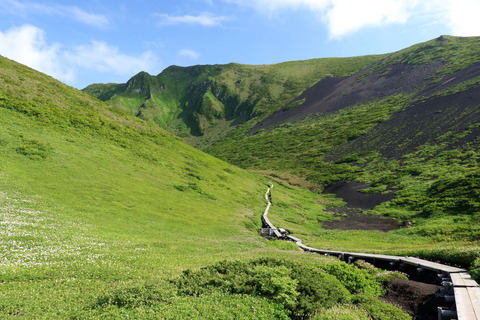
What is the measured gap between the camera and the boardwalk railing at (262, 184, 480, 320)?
11.3 m

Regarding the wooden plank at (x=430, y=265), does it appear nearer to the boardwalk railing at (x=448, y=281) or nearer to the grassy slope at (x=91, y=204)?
the boardwalk railing at (x=448, y=281)

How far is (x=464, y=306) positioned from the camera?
11.4 meters

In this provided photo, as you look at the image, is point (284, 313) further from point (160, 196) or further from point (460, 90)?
point (460, 90)

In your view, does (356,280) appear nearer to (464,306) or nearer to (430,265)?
(464,306)

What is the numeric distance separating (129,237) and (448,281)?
23293 mm

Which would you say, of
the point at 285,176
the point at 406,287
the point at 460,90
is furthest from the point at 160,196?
the point at 460,90

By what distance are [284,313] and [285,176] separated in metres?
104

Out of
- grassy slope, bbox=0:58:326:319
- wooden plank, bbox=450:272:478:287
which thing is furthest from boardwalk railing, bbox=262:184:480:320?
grassy slope, bbox=0:58:326:319

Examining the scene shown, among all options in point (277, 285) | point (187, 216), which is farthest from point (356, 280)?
point (187, 216)

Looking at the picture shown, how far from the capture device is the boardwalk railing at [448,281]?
11336mm

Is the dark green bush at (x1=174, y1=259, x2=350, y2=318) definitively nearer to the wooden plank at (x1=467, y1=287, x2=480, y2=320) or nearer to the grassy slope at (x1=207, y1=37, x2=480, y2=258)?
the wooden plank at (x1=467, y1=287, x2=480, y2=320)

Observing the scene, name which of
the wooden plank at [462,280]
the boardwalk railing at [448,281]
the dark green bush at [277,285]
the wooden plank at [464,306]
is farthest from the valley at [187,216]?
the wooden plank at [464,306]

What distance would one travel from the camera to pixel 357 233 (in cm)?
4294

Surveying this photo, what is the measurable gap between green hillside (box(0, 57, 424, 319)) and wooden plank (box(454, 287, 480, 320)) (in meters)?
2.51
